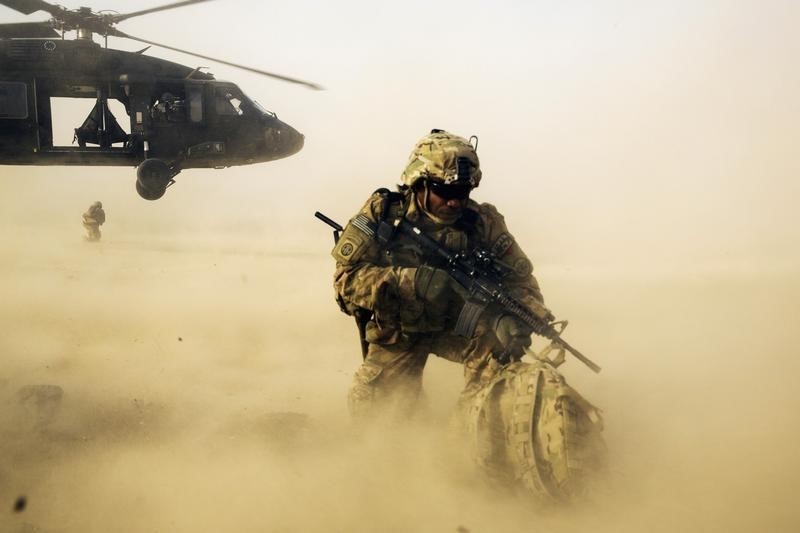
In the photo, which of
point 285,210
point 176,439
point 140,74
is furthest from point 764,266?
point 285,210

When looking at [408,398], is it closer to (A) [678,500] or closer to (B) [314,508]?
(B) [314,508]

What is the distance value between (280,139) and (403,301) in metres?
7.56

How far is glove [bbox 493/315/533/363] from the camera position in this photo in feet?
13.6

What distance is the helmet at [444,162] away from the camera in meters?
4.25

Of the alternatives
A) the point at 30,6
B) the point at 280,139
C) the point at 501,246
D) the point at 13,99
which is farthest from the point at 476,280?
the point at 30,6

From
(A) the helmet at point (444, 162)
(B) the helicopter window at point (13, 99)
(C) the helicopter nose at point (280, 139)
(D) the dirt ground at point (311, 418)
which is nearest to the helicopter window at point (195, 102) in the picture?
(C) the helicopter nose at point (280, 139)

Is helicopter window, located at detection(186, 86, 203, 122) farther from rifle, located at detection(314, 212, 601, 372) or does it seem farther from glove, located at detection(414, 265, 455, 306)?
glove, located at detection(414, 265, 455, 306)

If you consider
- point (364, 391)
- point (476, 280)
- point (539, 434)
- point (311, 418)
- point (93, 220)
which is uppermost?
point (476, 280)

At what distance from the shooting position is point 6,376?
20.9 feet

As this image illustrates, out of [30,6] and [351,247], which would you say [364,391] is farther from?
[30,6]

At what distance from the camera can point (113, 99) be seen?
10.2 metres

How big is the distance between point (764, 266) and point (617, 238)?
5.44 metres

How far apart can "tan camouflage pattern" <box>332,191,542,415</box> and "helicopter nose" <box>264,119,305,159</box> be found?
6982mm

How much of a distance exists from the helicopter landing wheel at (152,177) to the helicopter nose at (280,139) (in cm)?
156
